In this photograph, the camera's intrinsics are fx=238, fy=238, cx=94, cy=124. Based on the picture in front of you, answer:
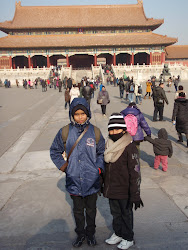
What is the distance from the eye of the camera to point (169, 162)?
15.2 ft

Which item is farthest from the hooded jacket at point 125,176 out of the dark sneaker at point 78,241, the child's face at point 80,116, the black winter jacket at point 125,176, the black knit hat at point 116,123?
the dark sneaker at point 78,241

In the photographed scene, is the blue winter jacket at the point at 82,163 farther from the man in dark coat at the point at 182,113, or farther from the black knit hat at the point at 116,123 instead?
the man in dark coat at the point at 182,113

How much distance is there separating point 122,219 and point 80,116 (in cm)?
108

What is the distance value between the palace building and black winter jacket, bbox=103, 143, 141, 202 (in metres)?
35.6

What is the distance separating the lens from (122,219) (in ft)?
7.55

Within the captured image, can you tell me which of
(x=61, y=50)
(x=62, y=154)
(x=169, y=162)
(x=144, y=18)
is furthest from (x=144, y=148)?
(x=144, y=18)

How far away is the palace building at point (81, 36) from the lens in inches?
1430

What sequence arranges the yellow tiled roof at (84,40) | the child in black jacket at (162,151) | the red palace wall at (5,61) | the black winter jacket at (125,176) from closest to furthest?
the black winter jacket at (125,176) → the child in black jacket at (162,151) → the yellow tiled roof at (84,40) → the red palace wall at (5,61)

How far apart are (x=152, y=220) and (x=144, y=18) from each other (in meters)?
43.9

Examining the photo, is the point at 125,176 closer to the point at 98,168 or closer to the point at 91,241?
the point at 98,168

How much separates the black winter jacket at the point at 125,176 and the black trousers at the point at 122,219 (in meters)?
0.11

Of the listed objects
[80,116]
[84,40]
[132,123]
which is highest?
[84,40]

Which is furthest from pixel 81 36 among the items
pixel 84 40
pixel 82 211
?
pixel 82 211

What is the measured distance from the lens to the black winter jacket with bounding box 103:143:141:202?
7.04ft
